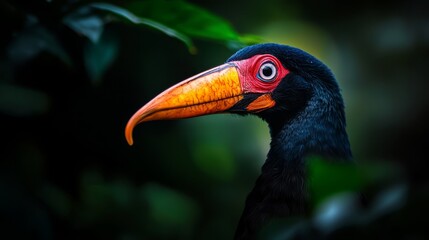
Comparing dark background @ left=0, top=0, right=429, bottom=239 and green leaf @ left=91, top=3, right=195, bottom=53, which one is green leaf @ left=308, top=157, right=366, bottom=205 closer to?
dark background @ left=0, top=0, right=429, bottom=239

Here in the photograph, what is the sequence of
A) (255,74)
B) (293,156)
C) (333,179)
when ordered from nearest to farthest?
(333,179), (293,156), (255,74)

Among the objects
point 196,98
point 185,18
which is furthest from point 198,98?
point 185,18

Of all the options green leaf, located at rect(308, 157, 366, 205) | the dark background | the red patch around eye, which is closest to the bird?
the red patch around eye

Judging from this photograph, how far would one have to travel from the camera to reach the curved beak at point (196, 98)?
335cm

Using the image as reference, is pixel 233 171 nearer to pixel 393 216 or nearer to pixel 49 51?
pixel 49 51

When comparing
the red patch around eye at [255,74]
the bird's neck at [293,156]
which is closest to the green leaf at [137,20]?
the red patch around eye at [255,74]

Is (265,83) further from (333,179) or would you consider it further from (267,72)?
(333,179)

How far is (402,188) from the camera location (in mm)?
1646

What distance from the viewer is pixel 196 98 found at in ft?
11.6

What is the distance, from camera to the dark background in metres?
3.30

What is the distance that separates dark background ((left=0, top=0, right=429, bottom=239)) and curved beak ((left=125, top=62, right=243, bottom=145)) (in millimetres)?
197

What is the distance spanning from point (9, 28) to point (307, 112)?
154 centimetres

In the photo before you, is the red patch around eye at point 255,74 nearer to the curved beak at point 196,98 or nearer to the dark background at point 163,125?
the curved beak at point 196,98

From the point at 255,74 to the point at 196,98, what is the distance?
0.42 meters
